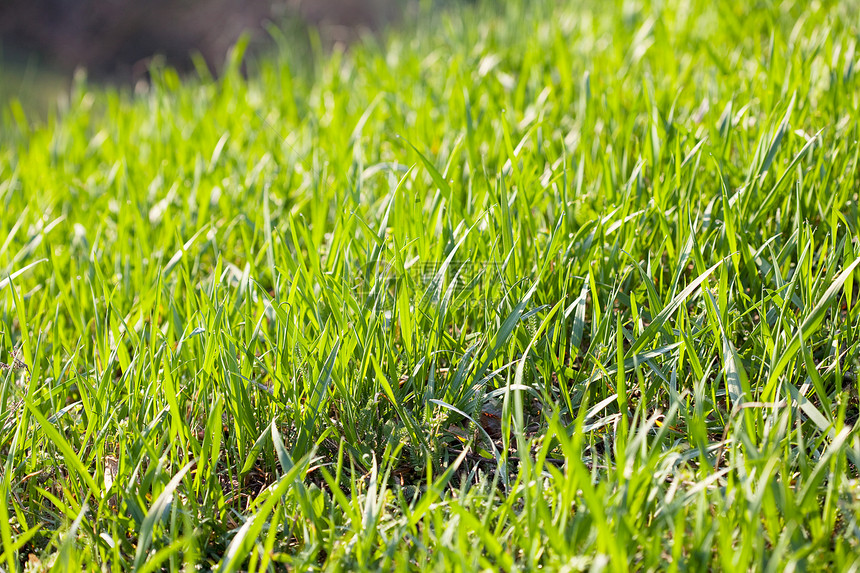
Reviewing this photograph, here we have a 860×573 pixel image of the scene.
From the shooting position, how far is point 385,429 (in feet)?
4.59

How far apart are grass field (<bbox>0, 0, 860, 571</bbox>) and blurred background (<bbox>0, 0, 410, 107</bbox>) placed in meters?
7.62

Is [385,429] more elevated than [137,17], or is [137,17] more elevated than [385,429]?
[137,17]

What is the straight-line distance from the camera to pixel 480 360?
57.2 inches

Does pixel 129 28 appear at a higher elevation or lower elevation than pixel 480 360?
higher

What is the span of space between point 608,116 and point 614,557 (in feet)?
5.22

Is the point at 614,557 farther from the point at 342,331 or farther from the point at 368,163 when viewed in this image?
the point at 368,163

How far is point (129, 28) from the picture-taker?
1018cm

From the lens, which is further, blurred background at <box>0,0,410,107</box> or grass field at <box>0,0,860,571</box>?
blurred background at <box>0,0,410,107</box>

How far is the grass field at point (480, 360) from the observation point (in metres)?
1.08

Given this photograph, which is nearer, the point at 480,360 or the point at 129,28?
the point at 480,360

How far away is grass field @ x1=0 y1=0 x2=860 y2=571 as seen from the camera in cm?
108

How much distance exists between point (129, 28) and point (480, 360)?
10.7 meters

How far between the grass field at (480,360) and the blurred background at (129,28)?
25.0 ft

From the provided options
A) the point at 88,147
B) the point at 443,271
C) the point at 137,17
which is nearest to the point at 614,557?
the point at 443,271
